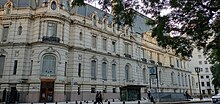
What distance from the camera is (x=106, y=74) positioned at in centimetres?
3862

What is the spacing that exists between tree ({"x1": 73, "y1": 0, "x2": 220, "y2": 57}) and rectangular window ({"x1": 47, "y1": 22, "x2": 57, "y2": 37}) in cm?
2247

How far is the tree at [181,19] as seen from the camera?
10.6 meters

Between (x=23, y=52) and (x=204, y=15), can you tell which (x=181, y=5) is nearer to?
(x=204, y=15)

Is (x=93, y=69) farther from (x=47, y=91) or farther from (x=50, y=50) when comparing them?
(x=47, y=91)

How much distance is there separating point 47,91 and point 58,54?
557 centimetres

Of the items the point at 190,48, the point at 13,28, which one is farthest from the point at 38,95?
the point at 190,48

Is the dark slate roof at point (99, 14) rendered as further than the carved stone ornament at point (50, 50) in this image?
Yes

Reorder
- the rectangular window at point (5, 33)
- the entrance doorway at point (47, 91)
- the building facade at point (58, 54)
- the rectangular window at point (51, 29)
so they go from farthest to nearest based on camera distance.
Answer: the rectangular window at point (5, 33) < the rectangular window at point (51, 29) < the building facade at point (58, 54) < the entrance doorway at point (47, 91)

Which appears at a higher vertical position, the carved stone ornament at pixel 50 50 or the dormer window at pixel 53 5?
the dormer window at pixel 53 5

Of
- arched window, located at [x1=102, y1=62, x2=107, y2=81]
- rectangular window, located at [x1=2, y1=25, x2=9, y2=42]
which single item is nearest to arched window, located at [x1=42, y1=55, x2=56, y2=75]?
rectangular window, located at [x1=2, y1=25, x2=9, y2=42]

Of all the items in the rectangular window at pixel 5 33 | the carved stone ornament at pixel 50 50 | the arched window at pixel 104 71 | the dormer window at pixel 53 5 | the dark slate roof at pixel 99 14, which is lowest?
the arched window at pixel 104 71

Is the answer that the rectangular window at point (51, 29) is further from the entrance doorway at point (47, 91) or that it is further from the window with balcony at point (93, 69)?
the window with balcony at point (93, 69)

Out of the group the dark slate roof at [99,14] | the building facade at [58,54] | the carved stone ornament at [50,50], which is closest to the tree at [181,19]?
the building facade at [58,54]

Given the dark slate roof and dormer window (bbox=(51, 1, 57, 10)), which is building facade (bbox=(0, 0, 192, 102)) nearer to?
dormer window (bbox=(51, 1, 57, 10))
